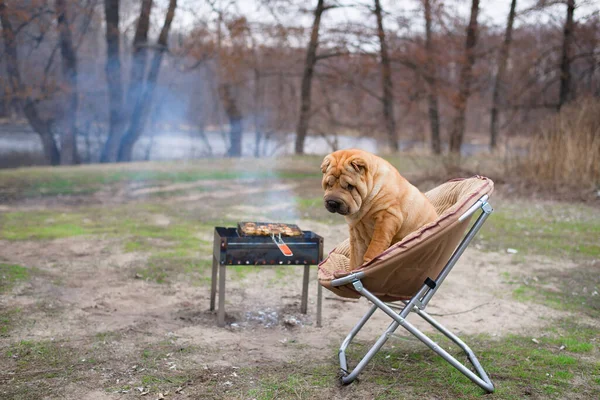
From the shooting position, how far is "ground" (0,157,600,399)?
122 inches

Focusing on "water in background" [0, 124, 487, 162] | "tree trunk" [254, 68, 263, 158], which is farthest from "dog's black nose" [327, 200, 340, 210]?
"tree trunk" [254, 68, 263, 158]

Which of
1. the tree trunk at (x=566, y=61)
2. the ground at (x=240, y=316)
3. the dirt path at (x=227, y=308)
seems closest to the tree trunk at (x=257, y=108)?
the tree trunk at (x=566, y=61)

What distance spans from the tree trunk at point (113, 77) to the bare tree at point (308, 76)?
6219mm

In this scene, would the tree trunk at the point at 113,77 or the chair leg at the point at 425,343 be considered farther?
the tree trunk at the point at 113,77

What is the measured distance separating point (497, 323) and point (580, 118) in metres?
7.52

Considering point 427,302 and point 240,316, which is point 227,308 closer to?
point 240,316

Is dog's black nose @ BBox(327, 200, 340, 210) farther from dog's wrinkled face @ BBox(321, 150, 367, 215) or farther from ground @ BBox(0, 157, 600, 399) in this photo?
ground @ BBox(0, 157, 600, 399)

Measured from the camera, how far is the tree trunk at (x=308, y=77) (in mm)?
16641

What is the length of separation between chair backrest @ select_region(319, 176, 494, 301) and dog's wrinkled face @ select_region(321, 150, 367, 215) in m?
0.31

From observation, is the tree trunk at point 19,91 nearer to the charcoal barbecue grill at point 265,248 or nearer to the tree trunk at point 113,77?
the tree trunk at point 113,77

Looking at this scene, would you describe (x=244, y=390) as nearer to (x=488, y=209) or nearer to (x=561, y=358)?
(x=488, y=209)

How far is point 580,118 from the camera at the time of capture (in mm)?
10234

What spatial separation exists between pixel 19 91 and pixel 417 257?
53.0ft

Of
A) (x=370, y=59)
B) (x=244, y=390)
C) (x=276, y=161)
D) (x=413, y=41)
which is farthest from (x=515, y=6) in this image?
(x=244, y=390)
